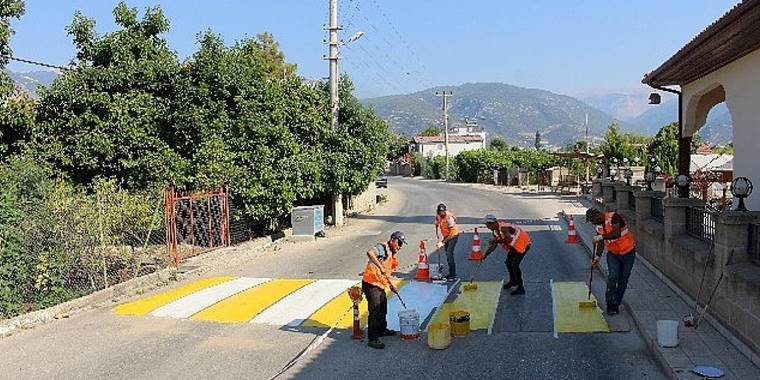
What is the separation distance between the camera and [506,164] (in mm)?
62688

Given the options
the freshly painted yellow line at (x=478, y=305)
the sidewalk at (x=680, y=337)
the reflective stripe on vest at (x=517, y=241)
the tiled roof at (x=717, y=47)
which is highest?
the tiled roof at (x=717, y=47)

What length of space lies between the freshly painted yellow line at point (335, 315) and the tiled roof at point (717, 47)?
6.30m

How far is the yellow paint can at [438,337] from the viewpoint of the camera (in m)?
9.19

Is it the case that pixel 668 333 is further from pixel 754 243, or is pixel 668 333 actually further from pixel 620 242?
pixel 620 242

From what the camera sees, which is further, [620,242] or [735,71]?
[735,71]

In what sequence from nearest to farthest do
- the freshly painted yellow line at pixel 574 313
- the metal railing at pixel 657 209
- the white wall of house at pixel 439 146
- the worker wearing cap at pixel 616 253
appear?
the freshly painted yellow line at pixel 574 313, the worker wearing cap at pixel 616 253, the metal railing at pixel 657 209, the white wall of house at pixel 439 146

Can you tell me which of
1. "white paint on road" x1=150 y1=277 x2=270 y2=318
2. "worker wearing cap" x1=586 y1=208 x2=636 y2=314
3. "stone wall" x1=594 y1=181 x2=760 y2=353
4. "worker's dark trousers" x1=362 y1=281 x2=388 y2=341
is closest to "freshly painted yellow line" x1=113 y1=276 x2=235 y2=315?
"white paint on road" x1=150 y1=277 x2=270 y2=318

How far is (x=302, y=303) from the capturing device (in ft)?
41.3

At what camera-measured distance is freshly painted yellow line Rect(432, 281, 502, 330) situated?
10.8 metres

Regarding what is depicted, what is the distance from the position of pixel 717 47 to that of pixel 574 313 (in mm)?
4759

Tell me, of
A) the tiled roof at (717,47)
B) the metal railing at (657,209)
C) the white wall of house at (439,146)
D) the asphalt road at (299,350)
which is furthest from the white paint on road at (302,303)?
the white wall of house at (439,146)

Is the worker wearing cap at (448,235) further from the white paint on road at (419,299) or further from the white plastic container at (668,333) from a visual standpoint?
the white plastic container at (668,333)

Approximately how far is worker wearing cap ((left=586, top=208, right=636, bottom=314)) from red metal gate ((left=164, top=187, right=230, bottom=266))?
9.95m

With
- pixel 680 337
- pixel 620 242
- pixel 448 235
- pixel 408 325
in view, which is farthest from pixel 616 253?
pixel 448 235
